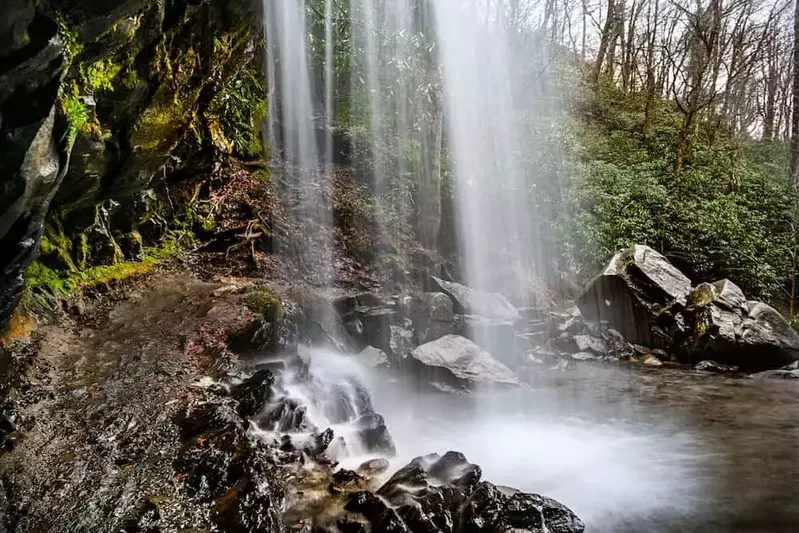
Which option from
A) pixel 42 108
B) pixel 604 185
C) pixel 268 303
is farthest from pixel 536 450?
pixel 604 185

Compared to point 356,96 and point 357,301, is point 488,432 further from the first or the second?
point 356,96

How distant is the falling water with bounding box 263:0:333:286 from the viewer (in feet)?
38.7

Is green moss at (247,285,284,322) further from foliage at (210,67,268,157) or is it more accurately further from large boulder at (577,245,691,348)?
large boulder at (577,245,691,348)

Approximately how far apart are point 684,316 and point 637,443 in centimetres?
560

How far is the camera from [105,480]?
363cm

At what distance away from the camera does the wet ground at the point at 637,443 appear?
475 cm

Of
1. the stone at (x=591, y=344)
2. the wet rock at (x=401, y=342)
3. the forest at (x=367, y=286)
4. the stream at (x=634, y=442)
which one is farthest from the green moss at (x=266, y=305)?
the stone at (x=591, y=344)

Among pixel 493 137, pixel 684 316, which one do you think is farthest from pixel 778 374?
pixel 493 137

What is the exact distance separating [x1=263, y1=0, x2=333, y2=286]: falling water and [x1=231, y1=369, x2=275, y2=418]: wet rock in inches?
216

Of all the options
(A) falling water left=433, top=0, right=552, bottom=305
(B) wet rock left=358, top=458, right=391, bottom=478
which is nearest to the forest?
(B) wet rock left=358, top=458, right=391, bottom=478

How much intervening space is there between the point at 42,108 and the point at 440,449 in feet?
16.9

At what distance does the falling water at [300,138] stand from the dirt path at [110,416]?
470cm

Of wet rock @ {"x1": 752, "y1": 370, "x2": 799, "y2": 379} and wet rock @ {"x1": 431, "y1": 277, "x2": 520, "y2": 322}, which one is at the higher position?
wet rock @ {"x1": 431, "y1": 277, "x2": 520, "y2": 322}

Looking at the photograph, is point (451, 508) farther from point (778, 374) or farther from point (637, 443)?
point (778, 374)
